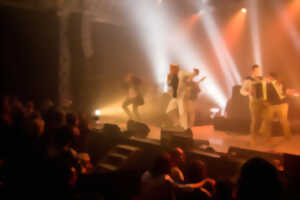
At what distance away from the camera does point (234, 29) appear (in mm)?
12383

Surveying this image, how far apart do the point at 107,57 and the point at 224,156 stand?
8464 millimetres

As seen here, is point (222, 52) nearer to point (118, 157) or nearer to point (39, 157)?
point (118, 157)

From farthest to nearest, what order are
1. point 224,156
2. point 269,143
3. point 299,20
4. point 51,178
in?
point 299,20, point 269,143, point 224,156, point 51,178

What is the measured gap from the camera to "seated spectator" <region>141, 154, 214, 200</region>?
3520 mm

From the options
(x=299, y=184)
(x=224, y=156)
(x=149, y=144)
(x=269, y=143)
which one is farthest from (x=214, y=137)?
(x=299, y=184)

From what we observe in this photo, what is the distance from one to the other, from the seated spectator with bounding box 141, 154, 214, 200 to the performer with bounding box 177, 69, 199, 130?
3748 millimetres

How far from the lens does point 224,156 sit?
4.84 meters

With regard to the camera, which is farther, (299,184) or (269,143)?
(269,143)

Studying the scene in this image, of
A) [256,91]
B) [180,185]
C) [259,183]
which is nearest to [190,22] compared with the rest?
[256,91]

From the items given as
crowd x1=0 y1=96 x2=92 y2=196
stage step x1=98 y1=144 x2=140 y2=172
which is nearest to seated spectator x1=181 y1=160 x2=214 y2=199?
crowd x1=0 y1=96 x2=92 y2=196

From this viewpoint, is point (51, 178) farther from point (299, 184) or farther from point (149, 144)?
point (299, 184)

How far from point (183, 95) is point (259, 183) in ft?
16.9

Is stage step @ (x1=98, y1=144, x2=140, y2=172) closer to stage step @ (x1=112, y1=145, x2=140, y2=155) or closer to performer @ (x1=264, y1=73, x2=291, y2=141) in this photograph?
stage step @ (x1=112, y1=145, x2=140, y2=155)

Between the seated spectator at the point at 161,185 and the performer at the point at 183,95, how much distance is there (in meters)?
3.75
